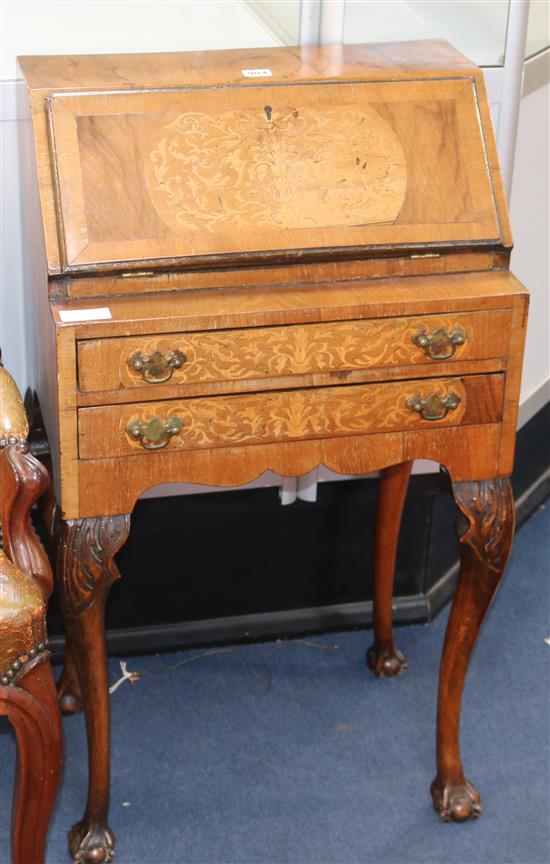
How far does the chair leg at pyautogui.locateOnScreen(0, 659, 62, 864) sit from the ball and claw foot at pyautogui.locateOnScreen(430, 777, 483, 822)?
0.79 meters

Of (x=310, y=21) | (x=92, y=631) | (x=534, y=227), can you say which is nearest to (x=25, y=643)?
(x=92, y=631)

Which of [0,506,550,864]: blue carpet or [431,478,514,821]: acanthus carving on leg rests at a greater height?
[431,478,514,821]: acanthus carving on leg

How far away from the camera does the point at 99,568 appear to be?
82.0 inches

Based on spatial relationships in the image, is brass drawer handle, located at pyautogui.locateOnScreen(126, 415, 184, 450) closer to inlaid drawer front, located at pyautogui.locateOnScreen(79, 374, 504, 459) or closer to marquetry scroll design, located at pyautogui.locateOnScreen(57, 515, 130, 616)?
inlaid drawer front, located at pyautogui.locateOnScreen(79, 374, 504, 459)

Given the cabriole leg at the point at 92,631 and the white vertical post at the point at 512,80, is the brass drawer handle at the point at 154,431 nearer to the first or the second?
the cabriole leg at the point at 92,631

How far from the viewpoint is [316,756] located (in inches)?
103

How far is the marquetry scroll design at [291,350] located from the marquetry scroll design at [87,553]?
10.0 inches

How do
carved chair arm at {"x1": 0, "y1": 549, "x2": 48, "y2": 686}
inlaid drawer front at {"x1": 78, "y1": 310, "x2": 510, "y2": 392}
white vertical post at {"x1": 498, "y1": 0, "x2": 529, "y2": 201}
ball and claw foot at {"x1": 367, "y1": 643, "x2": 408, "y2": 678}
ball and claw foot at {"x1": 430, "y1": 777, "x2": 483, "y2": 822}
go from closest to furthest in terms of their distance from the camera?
1. carved chair arm at {"x1": 0, "y1": 549, "x2": 48, "y2": 686}
2. inlaid drawer front at {"x1": 78, "y1": 310, "x2": 510, "y2": 392}
3. ball and claw foot at {"x1": 430, "y1": 777, "x2": 483, "y2": 822}
4. white vertical post at {"x1": 498, "y1": 0, "x2": 529, "y2": 201}
5. ball and claw foot at {"x1": 367, "y1": 643, "x2": 408, "y2": 678}

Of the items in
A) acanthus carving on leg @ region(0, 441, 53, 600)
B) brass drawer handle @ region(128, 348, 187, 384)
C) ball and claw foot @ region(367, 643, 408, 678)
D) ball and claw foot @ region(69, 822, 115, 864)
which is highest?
brass drawer handle @ region(128, 348, 187, 384)

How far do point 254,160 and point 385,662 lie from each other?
1.23 metres

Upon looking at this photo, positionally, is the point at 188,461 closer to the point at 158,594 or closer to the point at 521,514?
the point at 158,594

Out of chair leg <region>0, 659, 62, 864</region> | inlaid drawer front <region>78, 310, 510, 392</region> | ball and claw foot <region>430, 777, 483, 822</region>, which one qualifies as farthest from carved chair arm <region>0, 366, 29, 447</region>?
ball and claw foot <region>430, 777, 483, 822</region>

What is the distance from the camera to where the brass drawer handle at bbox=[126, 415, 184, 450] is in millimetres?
2002

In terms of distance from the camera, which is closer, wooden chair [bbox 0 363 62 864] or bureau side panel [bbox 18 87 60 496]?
wooden chair [bbox 0 363 62 864]
